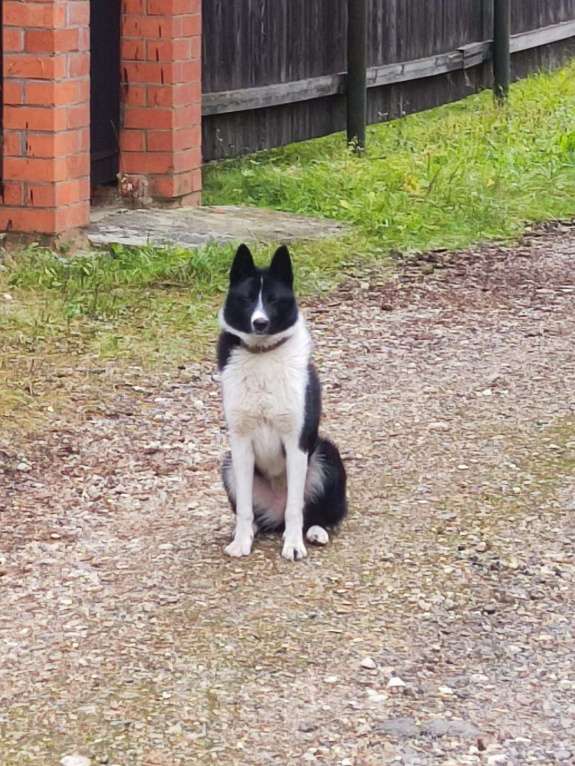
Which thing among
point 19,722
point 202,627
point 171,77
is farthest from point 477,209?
point 19,722

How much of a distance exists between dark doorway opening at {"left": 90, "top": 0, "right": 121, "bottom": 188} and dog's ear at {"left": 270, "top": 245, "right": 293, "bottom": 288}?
17.5 ft

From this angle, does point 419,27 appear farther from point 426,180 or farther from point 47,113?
point 47,113

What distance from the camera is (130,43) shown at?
33.2 ft

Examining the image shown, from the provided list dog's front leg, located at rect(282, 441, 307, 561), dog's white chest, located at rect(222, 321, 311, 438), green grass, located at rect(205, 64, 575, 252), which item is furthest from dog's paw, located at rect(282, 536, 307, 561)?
green grass, located at rect(205, 64, 575, 252)

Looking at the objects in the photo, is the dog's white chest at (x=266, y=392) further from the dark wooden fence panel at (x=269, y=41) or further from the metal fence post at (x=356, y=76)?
the metal fence post at (x=356, y=76)

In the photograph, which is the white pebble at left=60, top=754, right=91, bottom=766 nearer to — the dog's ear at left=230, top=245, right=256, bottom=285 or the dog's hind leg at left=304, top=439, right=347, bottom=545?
the dog's hind leg at left=304, top=439, right=347, bottom=545

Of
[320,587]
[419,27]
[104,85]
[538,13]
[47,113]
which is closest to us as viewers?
[320,587]

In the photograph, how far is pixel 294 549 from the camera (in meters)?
5.43

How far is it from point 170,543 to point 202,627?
76 cm

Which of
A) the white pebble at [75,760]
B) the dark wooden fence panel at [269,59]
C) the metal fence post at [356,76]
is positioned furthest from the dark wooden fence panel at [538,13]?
the white pebble at [75,760]

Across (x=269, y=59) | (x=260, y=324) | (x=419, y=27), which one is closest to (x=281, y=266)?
(x=260, y=324)

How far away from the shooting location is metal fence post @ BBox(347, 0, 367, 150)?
1277 centimetres

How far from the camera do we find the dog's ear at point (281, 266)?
5.46 metres

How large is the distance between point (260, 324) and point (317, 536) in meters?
0.74
